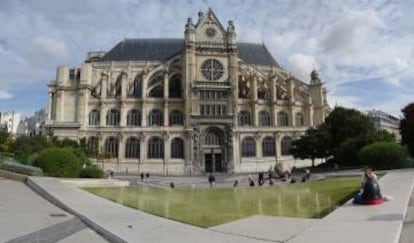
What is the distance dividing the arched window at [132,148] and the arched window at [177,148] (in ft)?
16.8

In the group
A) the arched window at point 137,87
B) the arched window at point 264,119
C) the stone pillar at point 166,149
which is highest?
the arched window at point 137,87

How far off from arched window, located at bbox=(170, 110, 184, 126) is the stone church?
15 centimetres

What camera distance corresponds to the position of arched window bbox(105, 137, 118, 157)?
61.9 metres

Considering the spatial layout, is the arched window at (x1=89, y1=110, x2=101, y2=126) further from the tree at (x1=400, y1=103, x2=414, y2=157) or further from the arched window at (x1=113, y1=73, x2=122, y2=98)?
the tree at (x1=400, y1=103, x2=414, y2=157)

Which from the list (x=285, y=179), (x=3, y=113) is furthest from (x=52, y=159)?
(x=3, y=113)

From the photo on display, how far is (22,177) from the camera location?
23141 mm

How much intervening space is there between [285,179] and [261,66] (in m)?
40.0

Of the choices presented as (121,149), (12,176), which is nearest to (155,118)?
(121,149)

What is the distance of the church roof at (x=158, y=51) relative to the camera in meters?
75.1

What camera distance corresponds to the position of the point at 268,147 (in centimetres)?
6419

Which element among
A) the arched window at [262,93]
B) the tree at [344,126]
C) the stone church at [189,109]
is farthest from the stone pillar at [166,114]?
the tree at [344,126]

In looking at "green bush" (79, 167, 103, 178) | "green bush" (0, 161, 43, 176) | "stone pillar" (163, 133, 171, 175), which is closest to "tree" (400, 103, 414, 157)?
"green bush" (79, 167, 103, 178)

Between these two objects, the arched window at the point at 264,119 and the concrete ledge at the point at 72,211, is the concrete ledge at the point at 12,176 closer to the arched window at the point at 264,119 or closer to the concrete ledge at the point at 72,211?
the concrete ledge at the point at 72,211

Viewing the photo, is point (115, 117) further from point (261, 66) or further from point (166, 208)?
point (166, 208)
